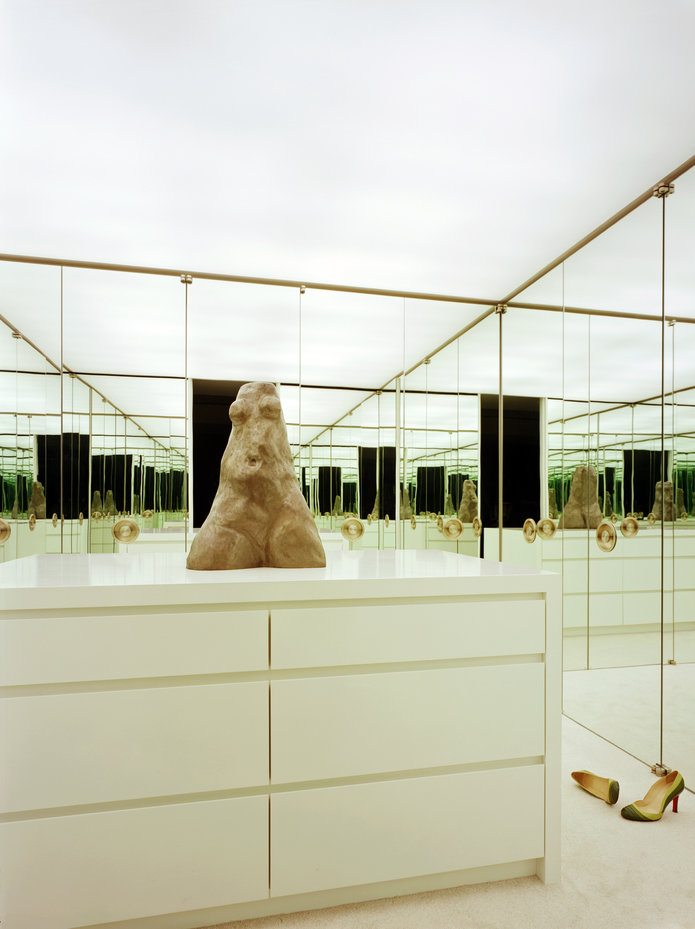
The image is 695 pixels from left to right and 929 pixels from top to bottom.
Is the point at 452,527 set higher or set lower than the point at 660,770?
higher

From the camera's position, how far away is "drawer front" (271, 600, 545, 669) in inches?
69.3

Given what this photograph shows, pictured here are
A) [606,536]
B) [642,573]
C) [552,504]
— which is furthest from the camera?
[552,504]

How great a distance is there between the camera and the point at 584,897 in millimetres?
1859

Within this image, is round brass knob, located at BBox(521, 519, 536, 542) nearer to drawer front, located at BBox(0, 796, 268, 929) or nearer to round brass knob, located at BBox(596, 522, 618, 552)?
round brass knob, located at BBox(596, 522, 618, 552)

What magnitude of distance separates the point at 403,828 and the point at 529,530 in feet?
7.70

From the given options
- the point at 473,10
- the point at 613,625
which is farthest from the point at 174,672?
the point at 613,625

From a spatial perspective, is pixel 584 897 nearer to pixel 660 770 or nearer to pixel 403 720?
pixel 403 720

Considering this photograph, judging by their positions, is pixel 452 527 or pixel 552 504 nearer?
pixel 552 504

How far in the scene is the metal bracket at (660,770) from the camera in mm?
2707

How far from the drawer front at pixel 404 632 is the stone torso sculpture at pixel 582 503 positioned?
1503 mm

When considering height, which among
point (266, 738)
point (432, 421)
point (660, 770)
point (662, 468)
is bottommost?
point (660, 770)

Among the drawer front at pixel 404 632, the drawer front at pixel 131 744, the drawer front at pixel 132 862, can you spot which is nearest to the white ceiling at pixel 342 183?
the drawer front at pixel 404 632

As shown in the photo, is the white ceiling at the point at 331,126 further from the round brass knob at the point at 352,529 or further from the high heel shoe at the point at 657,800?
the high heel shoe at the point at 657,800

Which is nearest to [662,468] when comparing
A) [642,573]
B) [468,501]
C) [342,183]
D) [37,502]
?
[642,573]
